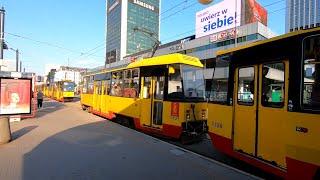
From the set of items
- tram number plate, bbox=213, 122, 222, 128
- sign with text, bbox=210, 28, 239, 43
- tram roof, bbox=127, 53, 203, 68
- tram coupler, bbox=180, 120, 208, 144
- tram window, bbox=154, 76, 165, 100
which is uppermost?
sign with text, bbox=210, 28, 239, 43

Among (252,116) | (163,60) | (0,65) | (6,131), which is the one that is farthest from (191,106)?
(0,65)

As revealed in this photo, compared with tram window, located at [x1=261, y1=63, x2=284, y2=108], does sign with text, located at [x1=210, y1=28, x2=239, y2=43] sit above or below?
above

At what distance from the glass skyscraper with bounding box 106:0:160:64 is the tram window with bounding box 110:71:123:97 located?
43.1 feet

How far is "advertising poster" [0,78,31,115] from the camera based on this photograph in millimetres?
14930

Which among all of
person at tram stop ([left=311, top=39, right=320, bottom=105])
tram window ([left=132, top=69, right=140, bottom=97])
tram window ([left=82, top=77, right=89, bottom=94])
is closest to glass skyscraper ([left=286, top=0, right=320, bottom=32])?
tram window ([left=132, top=69, right=140, bottom=97])

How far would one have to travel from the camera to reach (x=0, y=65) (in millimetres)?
29953

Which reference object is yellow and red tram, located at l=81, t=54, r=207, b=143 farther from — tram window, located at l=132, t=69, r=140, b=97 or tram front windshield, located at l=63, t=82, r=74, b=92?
tram front windshield, located at l=63, t=82, r=74, b=92

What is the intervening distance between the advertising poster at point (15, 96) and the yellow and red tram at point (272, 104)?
350 inches

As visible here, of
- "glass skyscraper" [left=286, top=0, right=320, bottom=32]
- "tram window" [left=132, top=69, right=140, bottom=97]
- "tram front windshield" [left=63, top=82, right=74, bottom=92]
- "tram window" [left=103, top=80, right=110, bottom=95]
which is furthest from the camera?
"tram front windshield" [left=63, top=82, right=74, bottom=92]

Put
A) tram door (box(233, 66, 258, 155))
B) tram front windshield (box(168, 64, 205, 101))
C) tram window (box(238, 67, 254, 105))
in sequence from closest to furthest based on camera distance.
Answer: tram door (box(233, 66, 258, 155)) < tram window (box(238, 67, 254, 105)) < tram front windshield (box(168, 64, 205, 101))

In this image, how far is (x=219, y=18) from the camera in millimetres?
64375

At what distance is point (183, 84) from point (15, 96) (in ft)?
25.0

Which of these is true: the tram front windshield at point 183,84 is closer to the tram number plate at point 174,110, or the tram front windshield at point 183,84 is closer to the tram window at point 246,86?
the tram number plate at point 174,110

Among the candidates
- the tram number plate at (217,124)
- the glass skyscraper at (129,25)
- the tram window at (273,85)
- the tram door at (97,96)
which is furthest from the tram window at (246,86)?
the glass skyscraper at (129,25)
